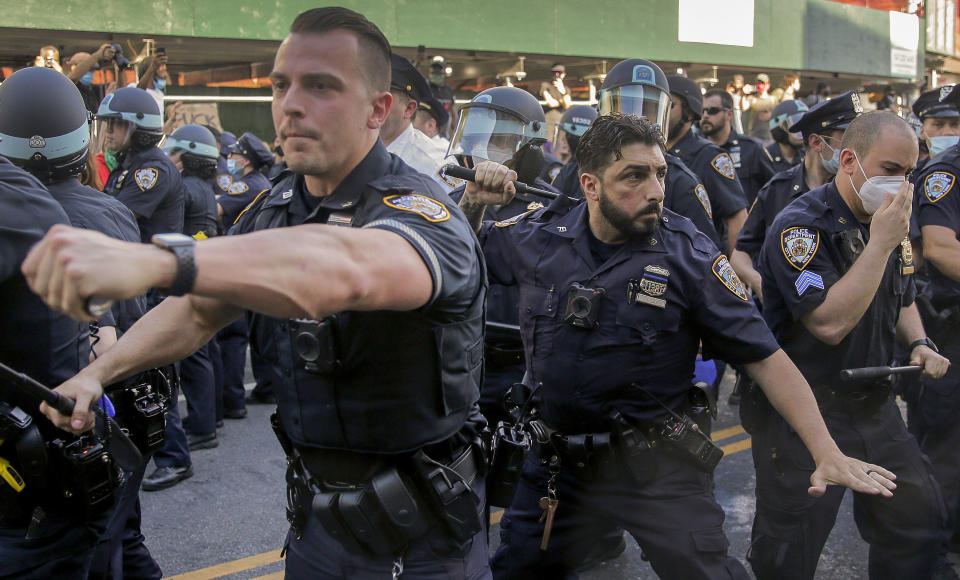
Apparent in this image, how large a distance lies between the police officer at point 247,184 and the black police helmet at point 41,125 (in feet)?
14.2

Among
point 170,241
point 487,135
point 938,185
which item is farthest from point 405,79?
point 170,241

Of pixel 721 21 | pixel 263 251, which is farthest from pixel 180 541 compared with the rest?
pixel 721 21

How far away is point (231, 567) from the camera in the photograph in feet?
13.8

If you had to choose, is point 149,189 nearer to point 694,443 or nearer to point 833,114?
point 694,443

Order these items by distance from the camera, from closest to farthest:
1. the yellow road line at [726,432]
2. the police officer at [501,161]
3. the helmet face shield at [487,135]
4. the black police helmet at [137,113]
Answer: the police officer at [501,161] → the helmet face shield at [487,135] → the black police helmet at [137,113] → the yellow road line at [726,432]

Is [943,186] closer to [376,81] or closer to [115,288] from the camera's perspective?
[376,81]

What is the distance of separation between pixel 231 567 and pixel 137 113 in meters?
2.96

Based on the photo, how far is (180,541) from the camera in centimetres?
447

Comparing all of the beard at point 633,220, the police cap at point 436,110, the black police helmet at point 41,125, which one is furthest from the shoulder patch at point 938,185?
the black police helmet at point 41,125

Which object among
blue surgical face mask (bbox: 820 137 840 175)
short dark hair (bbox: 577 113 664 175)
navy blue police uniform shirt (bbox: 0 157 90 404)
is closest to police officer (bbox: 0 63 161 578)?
navy blue police uniform shirt (bbox: 0 157 90 404)

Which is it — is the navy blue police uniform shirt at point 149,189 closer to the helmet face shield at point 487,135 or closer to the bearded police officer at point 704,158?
the helmet face shield at point 487,135

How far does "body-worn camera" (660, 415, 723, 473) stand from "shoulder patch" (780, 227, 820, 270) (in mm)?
836

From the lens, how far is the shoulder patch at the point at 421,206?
1.79 m

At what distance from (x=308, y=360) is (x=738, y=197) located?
14.3 ft
